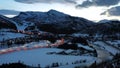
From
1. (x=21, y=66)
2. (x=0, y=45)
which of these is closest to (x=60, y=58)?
(x=21, y=66)

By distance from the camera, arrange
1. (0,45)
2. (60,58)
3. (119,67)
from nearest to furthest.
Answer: (119,67), (60,58), (0,45)

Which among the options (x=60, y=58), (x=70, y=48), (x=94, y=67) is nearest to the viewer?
(x=94, y=67)

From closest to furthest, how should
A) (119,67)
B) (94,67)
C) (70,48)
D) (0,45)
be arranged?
(119,67) → (94,67) → (70,48) → (0,45)

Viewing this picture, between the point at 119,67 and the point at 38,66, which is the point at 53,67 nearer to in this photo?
the point at 38,66

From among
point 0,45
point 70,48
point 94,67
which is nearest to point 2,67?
point 94,67

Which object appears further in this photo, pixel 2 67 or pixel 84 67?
pixel 84 67

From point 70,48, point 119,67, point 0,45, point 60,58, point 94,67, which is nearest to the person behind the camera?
point 119,67

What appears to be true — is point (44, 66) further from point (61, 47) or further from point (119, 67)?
point (61, 47)

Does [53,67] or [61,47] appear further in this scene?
[61,47]

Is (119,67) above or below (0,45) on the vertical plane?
above
